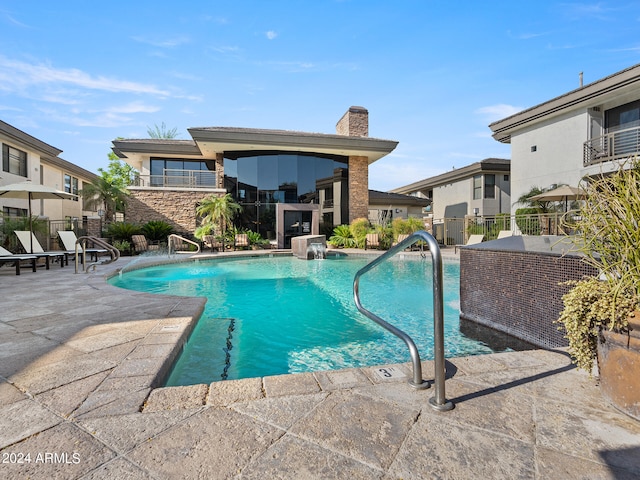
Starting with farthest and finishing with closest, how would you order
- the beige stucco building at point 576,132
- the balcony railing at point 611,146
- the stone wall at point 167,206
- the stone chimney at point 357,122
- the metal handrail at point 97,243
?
1. the stone chimney at point 357,122
2. the stone wall at point 167,206
3. the balcony railing at point 611,146
4. the beige stucco building at point 576,132
5. the metal handrail at point 97,243

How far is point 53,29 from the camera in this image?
854 centimetres

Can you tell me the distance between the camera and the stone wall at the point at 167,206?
1669 centimetres

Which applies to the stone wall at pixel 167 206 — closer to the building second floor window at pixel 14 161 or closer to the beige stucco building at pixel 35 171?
the beige stucco building at pixel 35 171

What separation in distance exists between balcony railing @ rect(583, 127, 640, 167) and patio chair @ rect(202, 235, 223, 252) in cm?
1631

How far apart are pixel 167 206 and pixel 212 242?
4161mm

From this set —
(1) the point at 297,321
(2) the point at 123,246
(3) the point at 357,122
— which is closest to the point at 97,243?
(2) the point at 123,246

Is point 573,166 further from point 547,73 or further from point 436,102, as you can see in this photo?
point 436,102

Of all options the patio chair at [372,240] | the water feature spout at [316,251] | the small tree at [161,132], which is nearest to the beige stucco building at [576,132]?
the patio chair at [372,240]

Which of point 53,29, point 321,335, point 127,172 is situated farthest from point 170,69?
point 127,172

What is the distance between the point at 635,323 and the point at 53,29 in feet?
42.4

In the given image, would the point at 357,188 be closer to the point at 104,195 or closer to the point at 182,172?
the point at 182,172

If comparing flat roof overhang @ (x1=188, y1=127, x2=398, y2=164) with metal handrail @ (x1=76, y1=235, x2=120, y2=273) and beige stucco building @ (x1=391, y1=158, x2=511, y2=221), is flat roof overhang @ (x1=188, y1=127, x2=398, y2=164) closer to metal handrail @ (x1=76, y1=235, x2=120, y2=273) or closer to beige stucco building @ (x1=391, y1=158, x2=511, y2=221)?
beige stucco building @ (x1=391, y1=158, x2=511, y2=221)

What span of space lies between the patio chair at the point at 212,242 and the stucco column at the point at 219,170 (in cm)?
378

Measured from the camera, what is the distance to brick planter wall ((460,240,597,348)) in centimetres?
308
